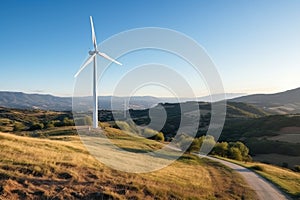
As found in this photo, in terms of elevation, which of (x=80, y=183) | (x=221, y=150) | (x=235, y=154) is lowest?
(x=235, y=154)

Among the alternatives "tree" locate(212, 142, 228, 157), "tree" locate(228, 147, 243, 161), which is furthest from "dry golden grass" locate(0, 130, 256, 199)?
"tree" locate(212, 142, 228, 157)

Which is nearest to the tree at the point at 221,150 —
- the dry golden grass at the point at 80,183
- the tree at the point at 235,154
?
the tree at the point at 235,154

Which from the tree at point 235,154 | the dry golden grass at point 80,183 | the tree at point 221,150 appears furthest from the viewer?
the tree at point 221,150

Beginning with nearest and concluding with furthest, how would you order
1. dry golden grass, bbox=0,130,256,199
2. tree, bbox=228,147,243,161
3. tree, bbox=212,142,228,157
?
dry golden grass, bbox=0,130,256,199, tree, bbox=228,147,243,161, tree, bbox=212,142,228,157

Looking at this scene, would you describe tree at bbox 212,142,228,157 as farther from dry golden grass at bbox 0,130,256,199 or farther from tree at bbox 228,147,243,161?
dry golden grass at bbox 0,130,256,199

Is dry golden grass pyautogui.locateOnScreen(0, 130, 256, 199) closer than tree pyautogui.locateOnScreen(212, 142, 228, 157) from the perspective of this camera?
Yes

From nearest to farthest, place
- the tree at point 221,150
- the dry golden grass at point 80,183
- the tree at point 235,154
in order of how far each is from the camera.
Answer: the dry golden grass at point 80,183
the tree at point 235,154
the tree at point 221,150

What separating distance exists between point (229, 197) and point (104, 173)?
12351mm

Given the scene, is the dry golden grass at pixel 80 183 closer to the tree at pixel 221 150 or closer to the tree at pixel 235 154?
the tree at pixel 235 154

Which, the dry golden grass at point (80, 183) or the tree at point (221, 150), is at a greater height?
the dry golden grass at point (80, 183)

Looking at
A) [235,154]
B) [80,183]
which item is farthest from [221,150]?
[80,183]

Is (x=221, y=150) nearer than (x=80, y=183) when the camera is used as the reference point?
No

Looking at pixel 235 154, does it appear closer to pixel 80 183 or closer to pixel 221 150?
pixel 221 150

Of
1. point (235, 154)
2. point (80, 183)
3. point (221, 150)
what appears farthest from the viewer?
point (221, 150)
